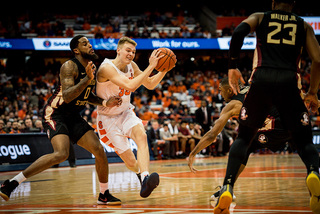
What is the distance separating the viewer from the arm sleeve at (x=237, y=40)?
13.4ft

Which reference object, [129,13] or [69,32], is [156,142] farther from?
[129,13]

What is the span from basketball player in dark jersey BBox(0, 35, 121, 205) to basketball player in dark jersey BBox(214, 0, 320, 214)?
2273 mm

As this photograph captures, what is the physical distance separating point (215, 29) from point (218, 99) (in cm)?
919

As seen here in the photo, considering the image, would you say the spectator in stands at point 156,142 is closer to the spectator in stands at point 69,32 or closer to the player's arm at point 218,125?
the player's arm at point 218,125

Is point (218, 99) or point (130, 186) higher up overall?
point (130, 186)

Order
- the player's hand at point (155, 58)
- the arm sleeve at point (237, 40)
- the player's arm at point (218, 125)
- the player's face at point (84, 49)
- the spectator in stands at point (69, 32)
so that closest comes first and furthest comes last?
the arm sleeve at point (237, 40), the player's arm at point (218, 125), the player's hand at point (155, 58), the player's face at point (84, 49), the spectator in stands at point (69, 32)

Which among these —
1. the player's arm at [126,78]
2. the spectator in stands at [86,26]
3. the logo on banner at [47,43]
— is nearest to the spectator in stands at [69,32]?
the logo on banner at [47,43]

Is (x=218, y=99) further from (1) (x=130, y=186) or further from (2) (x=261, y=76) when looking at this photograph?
(2) (x=261, y=76)

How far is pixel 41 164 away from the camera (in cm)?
584

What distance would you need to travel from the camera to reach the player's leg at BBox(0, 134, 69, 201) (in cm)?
573

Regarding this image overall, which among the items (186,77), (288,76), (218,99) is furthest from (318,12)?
(288,76)

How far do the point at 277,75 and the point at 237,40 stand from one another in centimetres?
47

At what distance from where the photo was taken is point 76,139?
20.4ft

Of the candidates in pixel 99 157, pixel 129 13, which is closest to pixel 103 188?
pixel 99 157
